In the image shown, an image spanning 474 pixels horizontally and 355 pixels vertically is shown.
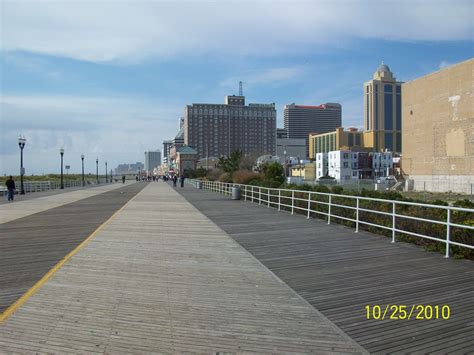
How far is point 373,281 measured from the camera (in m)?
7.20

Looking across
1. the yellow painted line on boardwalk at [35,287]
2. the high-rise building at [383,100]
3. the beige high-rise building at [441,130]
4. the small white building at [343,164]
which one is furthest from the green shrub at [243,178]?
the high-rise building at [383,100]

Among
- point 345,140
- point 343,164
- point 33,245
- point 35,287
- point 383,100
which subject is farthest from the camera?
point 383,100

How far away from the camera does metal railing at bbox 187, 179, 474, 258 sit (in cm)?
924

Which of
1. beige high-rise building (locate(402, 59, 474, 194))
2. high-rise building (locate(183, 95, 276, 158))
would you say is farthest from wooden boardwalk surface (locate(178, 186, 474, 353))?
high-rise building (locate(183, 95, 276, 158))

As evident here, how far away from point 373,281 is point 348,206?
22.9 ft

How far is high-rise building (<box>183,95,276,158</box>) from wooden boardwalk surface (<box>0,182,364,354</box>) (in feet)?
460

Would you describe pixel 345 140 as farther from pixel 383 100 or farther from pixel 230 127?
pixel 230 127

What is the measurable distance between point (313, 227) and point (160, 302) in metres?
8.88

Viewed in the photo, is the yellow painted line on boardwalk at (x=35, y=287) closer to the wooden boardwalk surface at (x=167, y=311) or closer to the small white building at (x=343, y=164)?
the wooden boardwalk surface at (x=167, y=311)

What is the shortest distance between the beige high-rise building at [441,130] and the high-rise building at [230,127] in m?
65.7

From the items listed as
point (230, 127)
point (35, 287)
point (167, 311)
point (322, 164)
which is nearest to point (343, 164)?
point (322, 164)

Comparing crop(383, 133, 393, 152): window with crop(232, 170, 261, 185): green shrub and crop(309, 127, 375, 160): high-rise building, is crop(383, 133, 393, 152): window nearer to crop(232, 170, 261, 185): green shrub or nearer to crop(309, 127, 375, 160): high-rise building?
crop(309, 127, 375, 160): high-rise building

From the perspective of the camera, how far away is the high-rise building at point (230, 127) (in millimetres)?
151125

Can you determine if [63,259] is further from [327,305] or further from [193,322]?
[327,305]
